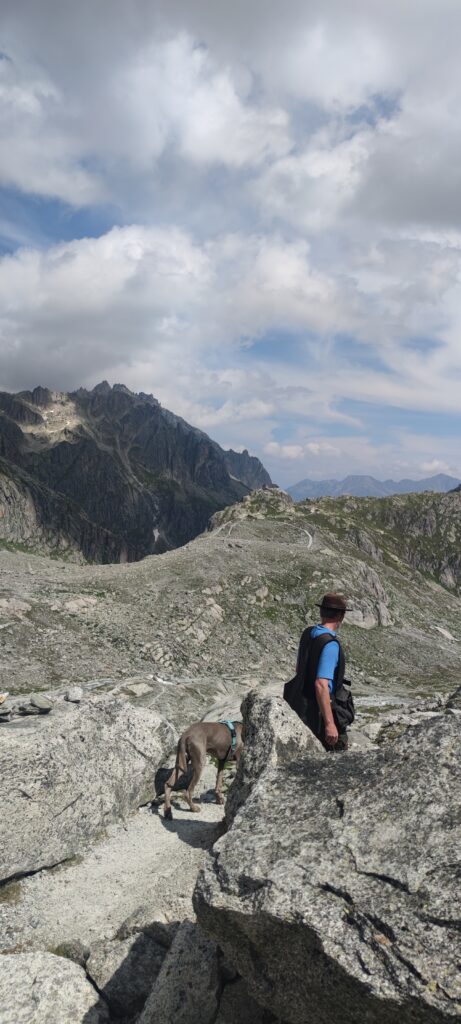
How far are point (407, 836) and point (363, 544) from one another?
150 m

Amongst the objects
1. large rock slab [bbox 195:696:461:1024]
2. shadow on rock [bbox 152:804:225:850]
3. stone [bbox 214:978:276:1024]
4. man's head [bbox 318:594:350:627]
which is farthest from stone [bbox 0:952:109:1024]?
man's head [bbox 318:594:350:627]

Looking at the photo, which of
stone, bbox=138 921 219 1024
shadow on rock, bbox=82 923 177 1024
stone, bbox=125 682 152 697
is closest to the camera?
stone, bbox=138 921 219 1024

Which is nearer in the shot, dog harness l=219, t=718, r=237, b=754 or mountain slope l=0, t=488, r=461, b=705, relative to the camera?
dog harness l=219, t=718, r=237, b=754

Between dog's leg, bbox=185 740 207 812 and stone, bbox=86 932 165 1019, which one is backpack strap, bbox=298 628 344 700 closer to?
stone, bbox=86 932 165 1019

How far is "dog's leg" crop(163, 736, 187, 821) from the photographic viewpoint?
14680 mm

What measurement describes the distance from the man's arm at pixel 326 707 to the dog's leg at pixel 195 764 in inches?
Result: 254

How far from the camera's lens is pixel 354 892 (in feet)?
18.4

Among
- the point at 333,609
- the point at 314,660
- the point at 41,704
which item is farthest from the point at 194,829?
the point at 41,704

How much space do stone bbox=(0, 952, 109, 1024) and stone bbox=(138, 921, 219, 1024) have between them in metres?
0.95

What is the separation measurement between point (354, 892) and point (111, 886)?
7.97 meters

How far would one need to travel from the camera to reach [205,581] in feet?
189

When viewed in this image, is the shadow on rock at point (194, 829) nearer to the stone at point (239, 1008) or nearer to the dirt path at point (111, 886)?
the dirt path at point (111, 886)

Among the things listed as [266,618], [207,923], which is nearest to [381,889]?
[207,923]

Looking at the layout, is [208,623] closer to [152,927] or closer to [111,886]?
[111,886]
